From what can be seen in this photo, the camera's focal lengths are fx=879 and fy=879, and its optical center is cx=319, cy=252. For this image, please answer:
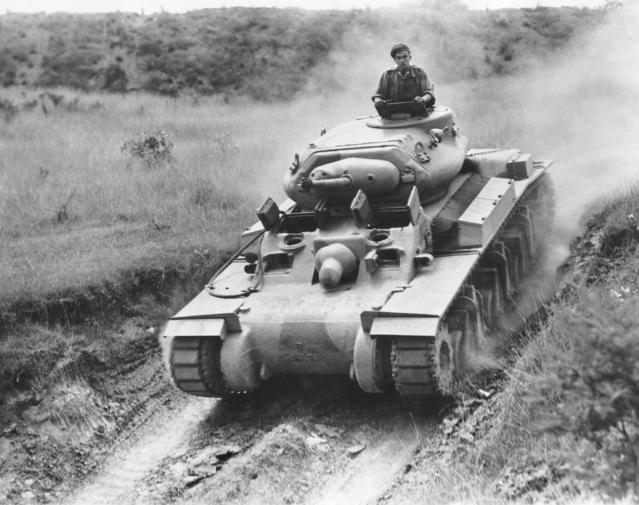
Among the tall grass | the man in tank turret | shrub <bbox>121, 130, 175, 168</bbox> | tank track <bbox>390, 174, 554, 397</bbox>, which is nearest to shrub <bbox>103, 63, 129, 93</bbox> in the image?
the tall grass

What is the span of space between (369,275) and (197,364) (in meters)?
1.67

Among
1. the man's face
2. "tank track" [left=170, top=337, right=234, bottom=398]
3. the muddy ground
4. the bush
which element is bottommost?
the muddy ground

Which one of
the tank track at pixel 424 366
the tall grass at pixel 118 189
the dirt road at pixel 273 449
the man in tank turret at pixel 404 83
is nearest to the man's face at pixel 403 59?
the man in tank turret at pixel 404 83

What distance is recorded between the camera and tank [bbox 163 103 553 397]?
23.0 feet

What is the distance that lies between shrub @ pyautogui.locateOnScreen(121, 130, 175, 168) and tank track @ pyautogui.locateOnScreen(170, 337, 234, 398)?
7.17 meters

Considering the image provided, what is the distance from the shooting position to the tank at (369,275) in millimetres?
7023

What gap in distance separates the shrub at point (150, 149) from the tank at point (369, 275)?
5.68 meters

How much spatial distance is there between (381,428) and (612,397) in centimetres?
364

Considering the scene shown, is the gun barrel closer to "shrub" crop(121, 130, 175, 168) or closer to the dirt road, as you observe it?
the dirt road

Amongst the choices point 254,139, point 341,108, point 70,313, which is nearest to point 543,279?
point 70,313

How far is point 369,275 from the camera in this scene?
25.3 feet

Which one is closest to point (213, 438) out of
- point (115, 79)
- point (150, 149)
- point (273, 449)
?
point (273, 449)

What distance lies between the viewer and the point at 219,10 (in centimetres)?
2772

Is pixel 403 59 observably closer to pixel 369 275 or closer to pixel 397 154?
pixel 397 154
